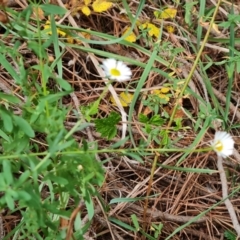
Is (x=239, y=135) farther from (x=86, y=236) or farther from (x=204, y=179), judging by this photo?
(x=86, y=236)

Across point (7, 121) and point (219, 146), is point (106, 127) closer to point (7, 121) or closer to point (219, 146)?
point (219, 146)

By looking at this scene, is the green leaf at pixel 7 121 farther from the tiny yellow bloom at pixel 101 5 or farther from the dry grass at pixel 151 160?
the tiny yellow bloom at pixel 101 5

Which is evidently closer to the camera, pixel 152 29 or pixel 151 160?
pixel 151 160

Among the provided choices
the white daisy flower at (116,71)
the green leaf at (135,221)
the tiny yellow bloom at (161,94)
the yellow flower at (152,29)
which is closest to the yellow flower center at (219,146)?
the white daisy flower at (116,71)

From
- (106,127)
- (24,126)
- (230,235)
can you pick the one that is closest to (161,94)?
(106,127)

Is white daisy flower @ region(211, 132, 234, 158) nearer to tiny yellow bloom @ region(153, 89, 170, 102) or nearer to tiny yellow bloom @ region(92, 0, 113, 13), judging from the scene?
tiny yellow bloom @ region(153, 89, 170, 102)

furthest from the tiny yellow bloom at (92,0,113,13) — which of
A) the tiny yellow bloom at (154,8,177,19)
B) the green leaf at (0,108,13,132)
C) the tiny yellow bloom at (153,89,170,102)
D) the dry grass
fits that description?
the green leaf at (0,108,13,132)
